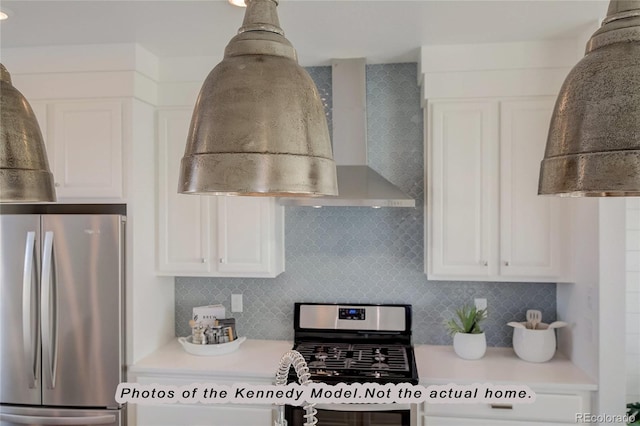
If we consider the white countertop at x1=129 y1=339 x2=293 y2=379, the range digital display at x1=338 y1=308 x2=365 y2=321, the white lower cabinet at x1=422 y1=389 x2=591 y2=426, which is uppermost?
the range digital display at x1=338 y1=308 x2=365 y2=321

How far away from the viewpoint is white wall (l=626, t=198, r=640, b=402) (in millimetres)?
2631

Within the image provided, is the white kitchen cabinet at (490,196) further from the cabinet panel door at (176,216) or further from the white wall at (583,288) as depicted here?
the cabinet panel door at (176,216)

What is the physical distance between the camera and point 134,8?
6.84 feet

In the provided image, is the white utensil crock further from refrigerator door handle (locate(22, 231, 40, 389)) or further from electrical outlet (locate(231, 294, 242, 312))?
refrigerator door handle (locate(22, 231, 40, 389))

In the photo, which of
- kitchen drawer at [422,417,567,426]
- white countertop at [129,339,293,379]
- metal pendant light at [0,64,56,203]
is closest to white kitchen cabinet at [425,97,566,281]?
kitchen drawer at [422,417,567,426]

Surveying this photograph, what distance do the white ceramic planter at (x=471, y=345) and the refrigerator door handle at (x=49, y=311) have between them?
6.96 ft

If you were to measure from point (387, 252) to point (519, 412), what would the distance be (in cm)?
109

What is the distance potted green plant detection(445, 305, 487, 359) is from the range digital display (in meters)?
0.51

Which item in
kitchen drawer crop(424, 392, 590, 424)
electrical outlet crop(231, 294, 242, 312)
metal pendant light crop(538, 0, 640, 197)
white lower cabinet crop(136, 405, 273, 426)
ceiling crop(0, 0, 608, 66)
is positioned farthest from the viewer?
electrical outlet crop(231, 294, 242, 312)

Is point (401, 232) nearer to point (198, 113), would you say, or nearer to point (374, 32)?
point (374, 32)

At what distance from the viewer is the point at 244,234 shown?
8.89 ft

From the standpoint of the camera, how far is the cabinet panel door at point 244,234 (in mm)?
2697

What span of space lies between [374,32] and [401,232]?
45.5 inches

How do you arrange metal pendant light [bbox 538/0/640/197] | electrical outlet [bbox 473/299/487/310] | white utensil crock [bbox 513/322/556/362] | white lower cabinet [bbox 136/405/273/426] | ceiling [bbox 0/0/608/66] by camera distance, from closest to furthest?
metal pendant light [bbox 538/0/640/197] → ceiling [bbox 0/0/608/66] → white lower cabinet [bbox 136/405/273/426] → white utensil crock [bbox 513/322/556/362] → electrical outlet [bbox 473/299/487/310]
